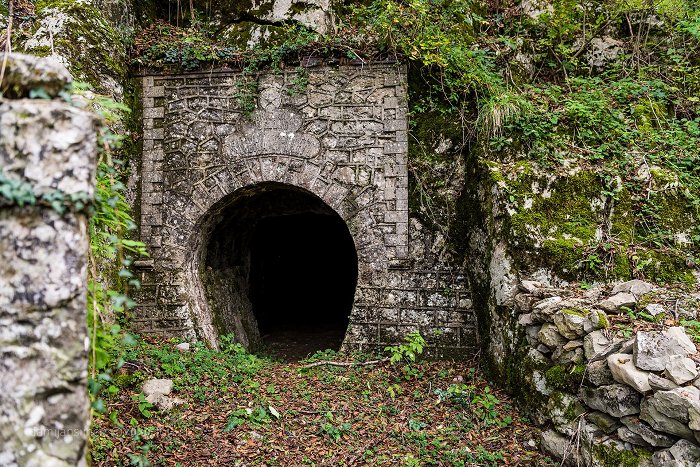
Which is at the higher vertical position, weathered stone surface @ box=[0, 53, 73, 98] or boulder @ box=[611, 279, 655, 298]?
weathered stone surface @ box=[0, 53, 73, 98]

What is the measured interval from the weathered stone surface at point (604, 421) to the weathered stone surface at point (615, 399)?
1.8 inches

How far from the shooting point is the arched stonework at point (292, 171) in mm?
5863

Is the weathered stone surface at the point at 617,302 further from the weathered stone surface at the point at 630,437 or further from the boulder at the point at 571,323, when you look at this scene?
the weathered stone surface at the point at 630,437

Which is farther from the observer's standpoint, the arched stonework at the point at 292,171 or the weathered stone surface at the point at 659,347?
the arched stonework at the point at 292,171

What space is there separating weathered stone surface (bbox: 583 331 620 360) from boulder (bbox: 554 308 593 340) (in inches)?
3.5

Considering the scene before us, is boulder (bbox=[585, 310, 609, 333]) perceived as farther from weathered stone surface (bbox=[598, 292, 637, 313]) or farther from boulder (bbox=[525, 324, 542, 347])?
boulder (bbox=[525, 324, 542, 347])

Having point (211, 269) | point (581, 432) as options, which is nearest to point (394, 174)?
point (211, 269)

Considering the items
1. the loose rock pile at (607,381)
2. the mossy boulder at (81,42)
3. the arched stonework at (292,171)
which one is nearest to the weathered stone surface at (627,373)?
the loose rock pile at (607,381)

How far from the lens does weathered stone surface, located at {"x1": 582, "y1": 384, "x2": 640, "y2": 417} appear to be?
11.0 ft

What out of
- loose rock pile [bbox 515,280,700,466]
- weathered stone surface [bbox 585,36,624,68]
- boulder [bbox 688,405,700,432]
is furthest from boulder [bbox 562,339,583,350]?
weathered stone surface [bbox 585,36,624,68]

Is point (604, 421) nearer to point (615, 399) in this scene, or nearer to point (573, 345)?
point (615, 399)

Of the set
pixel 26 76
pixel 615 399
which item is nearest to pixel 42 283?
pixel 26 76

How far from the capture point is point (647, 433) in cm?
323

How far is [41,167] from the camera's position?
1.90 metres
